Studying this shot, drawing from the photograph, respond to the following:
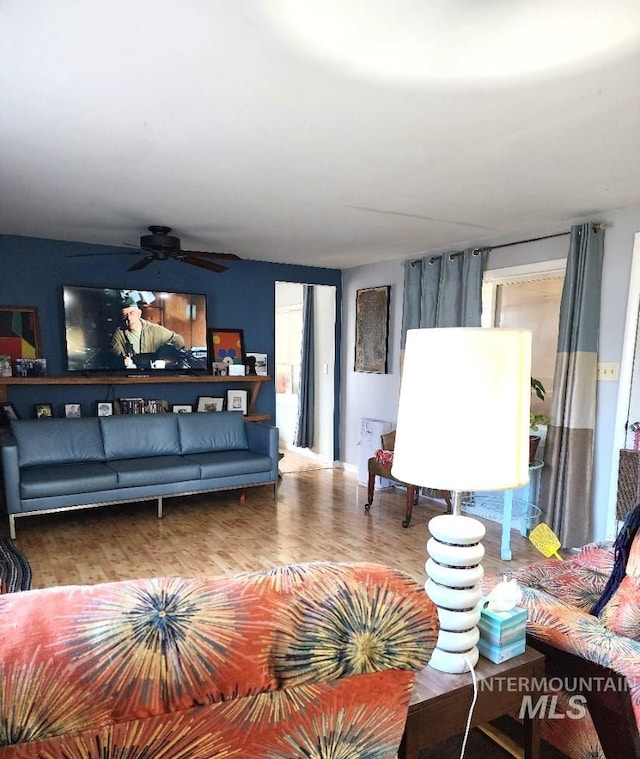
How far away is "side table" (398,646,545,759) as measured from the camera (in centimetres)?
109

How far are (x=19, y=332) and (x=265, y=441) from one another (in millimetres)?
2394

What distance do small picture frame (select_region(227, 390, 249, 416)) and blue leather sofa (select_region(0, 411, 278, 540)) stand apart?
1.67ft

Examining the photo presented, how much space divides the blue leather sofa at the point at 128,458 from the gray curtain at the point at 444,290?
70.9 inches

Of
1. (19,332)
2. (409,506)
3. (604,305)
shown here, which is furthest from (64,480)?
(604,305)

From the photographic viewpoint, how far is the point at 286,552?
3.54 m

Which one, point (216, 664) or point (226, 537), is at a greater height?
point (216, 664)

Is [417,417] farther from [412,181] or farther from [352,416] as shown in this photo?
[352,416]

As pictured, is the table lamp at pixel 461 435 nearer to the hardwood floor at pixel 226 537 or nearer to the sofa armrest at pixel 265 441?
the hardwood floor at pixel 226 537

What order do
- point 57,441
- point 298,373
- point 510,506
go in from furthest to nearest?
1. point 298,373
2. point 57,441
3. point 510,506

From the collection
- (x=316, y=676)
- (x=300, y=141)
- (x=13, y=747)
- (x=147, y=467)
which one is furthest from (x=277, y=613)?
(x=147, y=467)

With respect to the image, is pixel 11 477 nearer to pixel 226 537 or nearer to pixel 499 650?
pixel 226 537

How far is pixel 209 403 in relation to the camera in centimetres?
551

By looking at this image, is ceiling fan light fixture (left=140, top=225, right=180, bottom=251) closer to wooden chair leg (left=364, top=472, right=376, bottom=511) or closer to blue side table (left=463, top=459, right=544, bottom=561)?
wooden chair leg (left=364, top=472, right=376, bottom=511)

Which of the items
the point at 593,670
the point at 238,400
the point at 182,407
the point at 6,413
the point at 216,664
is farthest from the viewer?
the point at 238,400
